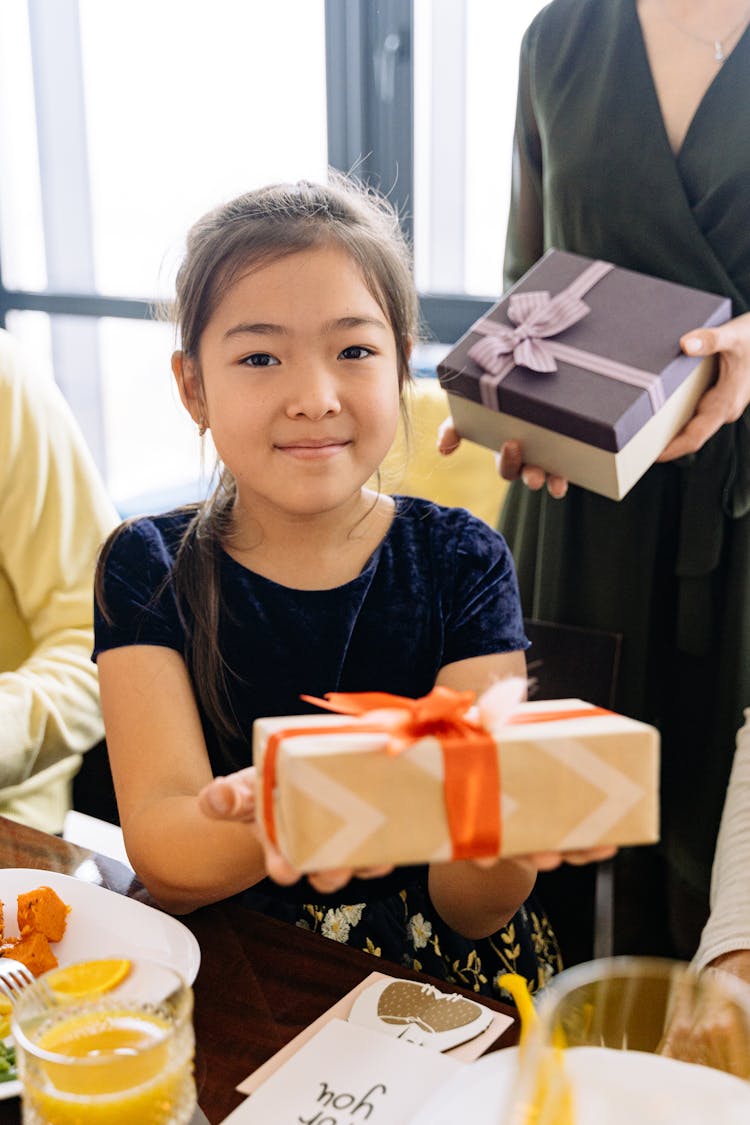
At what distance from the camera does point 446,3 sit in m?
2.99

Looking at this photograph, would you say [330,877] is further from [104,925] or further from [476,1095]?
[104,925]

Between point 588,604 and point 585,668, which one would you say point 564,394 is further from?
point 588,604

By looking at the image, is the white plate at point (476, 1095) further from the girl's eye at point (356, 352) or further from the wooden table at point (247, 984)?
the girl's eye at point (356, 352)

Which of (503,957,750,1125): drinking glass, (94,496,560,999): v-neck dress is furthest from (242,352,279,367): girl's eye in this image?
(503,957,750,1125): drinking glass

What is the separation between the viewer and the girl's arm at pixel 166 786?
3.34 ft

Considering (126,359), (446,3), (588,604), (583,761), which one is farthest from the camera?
(126,359)

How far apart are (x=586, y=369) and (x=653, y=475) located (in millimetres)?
395

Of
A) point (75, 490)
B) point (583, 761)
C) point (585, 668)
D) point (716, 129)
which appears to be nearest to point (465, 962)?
point (585, 668)

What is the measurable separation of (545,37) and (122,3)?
2635mm

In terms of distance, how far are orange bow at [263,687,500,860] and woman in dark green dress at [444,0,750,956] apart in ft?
2.71

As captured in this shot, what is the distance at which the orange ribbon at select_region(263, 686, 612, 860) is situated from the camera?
2.20 feet

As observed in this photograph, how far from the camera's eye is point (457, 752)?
67 cm

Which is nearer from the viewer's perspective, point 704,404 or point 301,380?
point 301,380

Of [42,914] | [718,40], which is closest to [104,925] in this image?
[42,914]
